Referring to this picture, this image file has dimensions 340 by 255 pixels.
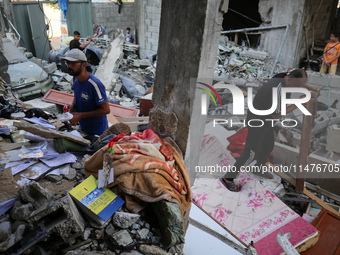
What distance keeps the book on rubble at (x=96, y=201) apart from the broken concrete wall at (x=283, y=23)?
28.4 ft

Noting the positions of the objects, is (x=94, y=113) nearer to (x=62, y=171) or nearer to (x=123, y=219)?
(x=62, y=171)

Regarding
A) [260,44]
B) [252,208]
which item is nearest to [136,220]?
[252,208]

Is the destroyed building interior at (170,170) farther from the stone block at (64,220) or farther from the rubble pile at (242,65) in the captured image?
the rubble pile at (242,65)

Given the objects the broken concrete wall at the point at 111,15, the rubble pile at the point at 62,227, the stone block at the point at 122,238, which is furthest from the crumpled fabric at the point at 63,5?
the stone block at the point at 122,238

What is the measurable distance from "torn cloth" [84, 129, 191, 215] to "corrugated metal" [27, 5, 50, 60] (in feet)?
30.7

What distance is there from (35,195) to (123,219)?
2.45 ft

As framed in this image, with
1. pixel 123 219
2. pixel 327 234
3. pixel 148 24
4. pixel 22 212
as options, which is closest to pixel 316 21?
pixel 148 24

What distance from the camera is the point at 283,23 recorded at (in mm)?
9172

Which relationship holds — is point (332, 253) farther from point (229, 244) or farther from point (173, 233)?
point (173, 233)

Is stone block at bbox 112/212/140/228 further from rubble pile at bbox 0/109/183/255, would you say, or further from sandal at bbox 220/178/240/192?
sandal at bbox 220/178/240/192

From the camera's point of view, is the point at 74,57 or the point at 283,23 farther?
the point at 283,23

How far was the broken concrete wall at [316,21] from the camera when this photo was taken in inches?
350

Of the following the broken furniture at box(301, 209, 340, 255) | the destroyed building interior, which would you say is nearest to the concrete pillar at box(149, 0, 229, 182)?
the destroyed building interior

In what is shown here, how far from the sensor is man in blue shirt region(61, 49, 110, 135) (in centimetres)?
324
